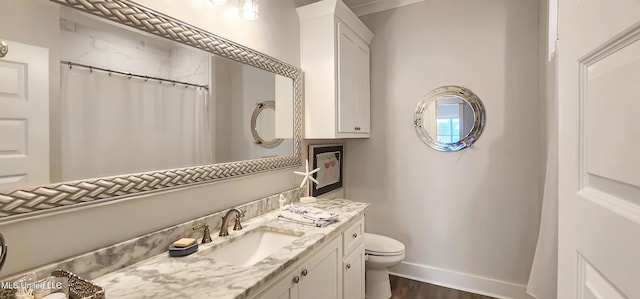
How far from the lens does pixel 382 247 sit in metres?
2.32

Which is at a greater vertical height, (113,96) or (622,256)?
(113,96)

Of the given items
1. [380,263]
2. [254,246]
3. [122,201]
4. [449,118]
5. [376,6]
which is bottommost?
[380,263]

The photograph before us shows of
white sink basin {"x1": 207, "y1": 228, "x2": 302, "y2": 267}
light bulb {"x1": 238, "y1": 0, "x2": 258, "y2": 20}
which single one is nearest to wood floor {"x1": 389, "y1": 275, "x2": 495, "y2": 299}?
white sink basin {"x1": 207, "y1": 228, "x2": 302, "y2": 267}

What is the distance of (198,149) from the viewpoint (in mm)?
1438

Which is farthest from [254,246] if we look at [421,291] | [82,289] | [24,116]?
[421,291]

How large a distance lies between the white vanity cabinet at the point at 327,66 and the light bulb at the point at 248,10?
685 millimetres

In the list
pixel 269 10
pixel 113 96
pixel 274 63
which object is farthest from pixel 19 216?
pixel 269 10

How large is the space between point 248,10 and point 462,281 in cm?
277

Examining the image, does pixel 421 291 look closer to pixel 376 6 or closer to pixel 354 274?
pixel 354 274

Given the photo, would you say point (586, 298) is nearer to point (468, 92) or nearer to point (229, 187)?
point (229, 187)

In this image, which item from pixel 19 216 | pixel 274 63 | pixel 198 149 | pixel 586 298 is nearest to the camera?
pixel 586 298

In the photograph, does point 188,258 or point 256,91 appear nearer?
point 188,258

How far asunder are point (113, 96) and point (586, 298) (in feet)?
5.15

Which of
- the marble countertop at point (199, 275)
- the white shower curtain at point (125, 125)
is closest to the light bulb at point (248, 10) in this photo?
the white shower curtain at point (125, 125)
